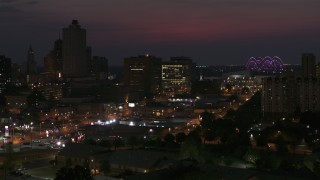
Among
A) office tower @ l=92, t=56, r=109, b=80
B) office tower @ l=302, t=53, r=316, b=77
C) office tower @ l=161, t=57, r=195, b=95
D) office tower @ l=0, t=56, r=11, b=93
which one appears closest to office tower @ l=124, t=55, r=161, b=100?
office tower @ l=161, t=57, r=195, b=95

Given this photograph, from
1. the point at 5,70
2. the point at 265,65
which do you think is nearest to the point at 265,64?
the point at 265,65

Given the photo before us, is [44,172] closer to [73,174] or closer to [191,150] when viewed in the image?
[191,150]

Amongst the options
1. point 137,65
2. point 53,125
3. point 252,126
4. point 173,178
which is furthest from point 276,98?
point 137,65

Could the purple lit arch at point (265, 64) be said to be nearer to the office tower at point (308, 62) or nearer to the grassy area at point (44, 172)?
the office tower at point (308, 62)

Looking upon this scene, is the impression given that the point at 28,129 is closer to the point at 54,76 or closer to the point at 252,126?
the point at 252,126

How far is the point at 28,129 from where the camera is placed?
16.9 meters

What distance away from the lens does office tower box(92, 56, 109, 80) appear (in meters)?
48.9

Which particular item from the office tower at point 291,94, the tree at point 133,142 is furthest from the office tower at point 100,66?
the tree at point 133,142

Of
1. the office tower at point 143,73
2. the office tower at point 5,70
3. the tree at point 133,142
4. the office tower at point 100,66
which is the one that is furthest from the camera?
the office tower at point 100,66

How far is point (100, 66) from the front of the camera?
50.7 metres

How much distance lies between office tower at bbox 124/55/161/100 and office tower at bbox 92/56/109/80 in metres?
14.8

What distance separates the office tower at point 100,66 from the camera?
160ft

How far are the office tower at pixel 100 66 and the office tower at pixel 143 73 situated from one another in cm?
1480

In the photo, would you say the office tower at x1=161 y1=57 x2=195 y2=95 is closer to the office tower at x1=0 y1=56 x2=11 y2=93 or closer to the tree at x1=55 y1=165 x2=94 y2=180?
the office tower at x1=0 y1=56 x2=11 y2=93
